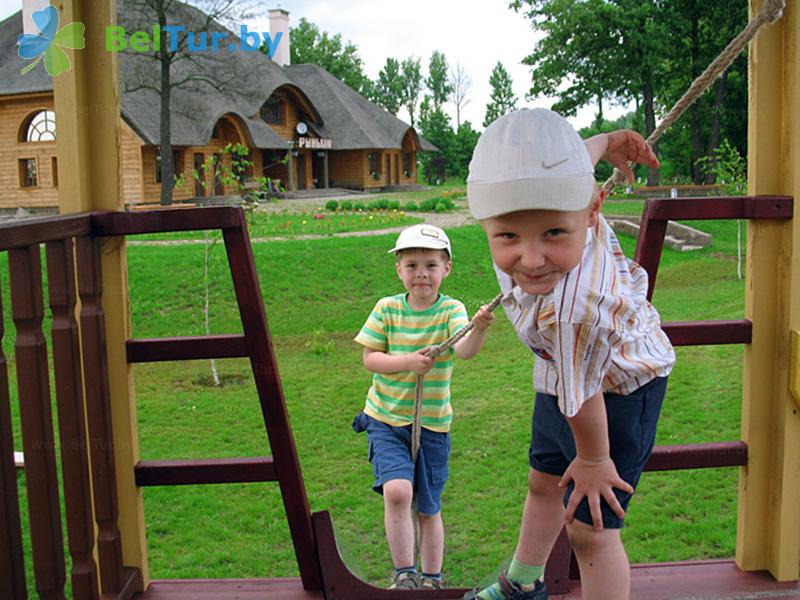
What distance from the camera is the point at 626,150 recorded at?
202 centimetres

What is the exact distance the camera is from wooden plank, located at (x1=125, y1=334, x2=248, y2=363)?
2367 millimetres

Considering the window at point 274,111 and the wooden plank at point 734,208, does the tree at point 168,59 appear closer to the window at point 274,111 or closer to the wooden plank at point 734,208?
the window at point 274,111

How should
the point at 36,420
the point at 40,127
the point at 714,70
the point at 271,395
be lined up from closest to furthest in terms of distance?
the point at 36,420
the point at 714,70
the point at 271,395
the point at 40,127

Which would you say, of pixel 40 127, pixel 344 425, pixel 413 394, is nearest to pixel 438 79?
pixel 40 127

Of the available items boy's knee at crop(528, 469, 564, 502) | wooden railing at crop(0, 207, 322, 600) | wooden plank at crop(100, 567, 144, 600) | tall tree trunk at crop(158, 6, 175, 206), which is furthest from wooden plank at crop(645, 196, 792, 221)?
tall tree trunk at crop(158, 6, 175, 206)

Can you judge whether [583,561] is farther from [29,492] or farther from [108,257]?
[108,257]

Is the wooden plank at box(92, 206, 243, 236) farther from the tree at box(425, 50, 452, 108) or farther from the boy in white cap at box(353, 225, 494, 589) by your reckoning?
the tree at box(425, 50, 452, 108)

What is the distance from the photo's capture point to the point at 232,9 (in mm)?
15789

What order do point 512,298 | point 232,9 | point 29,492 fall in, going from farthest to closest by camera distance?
point 232,9 < point 29,492 < point 512,298

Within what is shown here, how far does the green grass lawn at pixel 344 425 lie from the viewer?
4020 mm

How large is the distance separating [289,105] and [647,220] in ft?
93.0

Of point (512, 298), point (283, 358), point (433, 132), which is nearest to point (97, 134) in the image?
point (512, 298)

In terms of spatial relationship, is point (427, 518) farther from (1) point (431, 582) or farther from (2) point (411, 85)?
(2) point (411, 85)

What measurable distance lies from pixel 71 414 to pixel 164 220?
541mm
